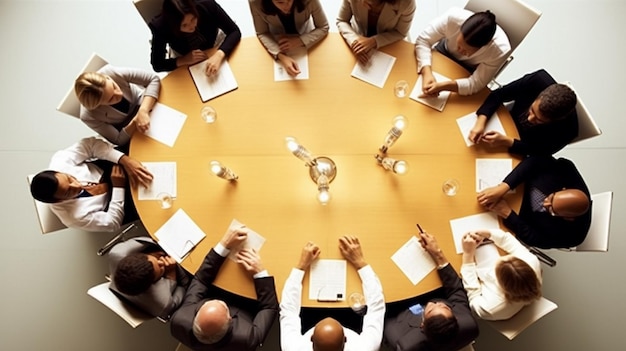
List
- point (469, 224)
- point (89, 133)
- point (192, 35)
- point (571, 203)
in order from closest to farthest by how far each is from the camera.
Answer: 1. point (571, 203)
2. point (469, 224)
3. point (192, 35)
4. point (89, 133)

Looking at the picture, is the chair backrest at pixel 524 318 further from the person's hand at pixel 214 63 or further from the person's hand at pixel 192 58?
the person's hand at pixel 192 58

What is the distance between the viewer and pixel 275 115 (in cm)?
255

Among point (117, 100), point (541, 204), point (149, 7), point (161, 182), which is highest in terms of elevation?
point (149, 7)

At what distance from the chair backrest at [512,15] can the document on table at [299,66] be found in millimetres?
1111

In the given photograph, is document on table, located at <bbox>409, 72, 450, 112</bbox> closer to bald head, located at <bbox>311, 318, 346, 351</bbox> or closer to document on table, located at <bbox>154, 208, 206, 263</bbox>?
bald head, located at <bbox>311, 318, 346, 351</bbox>

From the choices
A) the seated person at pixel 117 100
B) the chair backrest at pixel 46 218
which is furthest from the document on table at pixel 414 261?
the chair backrest at pixel 46 218

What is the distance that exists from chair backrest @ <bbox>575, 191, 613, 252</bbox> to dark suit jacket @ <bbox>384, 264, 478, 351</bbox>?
0.80 metres

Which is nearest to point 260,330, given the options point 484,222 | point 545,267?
point 484,222

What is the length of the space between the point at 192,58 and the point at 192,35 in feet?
0.47

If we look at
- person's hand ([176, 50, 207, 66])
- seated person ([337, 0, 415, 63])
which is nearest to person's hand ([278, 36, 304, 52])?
seated person ([337, 0, 415, 63])

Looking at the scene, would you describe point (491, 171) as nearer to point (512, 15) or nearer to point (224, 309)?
point (512, 15)

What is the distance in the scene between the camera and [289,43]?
2.62m

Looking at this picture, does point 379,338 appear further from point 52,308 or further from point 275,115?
point 52,308

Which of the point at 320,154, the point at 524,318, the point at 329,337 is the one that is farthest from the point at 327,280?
the point at 524,318
